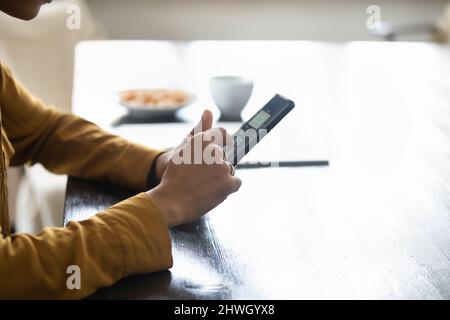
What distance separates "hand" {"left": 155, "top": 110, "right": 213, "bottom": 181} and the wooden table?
7 cm

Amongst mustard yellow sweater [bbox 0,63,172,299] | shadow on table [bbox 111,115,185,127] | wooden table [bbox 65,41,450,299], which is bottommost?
shadow on table [bbox 111,115,185,127]

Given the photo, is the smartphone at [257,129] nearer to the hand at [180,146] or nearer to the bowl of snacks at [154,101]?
the hand at [180,146]

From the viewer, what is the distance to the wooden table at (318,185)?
2.25 ft

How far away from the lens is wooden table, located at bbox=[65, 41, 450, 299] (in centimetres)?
68

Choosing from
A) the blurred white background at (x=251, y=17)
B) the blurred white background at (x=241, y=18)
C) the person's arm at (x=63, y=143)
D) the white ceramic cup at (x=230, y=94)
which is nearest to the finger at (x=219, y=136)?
the person's arm at (x=63, y=143)

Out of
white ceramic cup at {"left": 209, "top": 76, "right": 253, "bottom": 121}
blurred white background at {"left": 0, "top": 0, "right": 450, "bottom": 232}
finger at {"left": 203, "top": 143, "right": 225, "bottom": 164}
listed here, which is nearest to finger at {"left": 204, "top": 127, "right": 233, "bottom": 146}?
finger at {"left": 203, "top": 143, "right": 225, "bottom": 164}

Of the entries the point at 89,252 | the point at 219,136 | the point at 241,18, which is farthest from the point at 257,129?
the point at 241,18

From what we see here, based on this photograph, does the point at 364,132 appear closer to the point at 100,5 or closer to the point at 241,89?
the point at 241,89

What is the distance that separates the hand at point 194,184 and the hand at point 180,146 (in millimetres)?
Answer: 61

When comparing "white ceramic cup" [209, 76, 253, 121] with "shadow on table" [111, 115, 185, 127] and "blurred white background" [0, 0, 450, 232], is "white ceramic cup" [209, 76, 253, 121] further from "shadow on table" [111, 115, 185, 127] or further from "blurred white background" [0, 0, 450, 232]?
"blurred white background" [0, 0, 450, 232]

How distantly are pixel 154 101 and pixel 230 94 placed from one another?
15 centimetres

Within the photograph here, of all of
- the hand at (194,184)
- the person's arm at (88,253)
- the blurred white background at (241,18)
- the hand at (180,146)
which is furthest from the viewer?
the blurred white background at (241,18)
